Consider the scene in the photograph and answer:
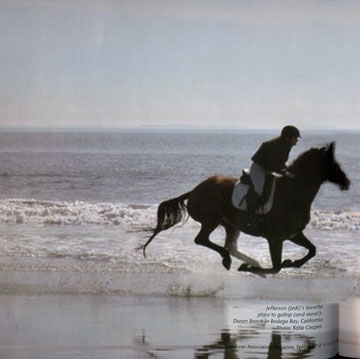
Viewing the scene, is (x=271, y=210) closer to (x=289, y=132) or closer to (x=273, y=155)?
(x=273, y=155)

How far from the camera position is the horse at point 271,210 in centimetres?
471

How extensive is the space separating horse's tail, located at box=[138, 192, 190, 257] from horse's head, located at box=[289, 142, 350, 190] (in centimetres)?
63

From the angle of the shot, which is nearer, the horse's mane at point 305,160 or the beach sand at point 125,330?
the beach sand at point 125,330

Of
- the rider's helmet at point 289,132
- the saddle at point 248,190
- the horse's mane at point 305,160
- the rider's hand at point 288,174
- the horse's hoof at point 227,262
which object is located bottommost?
the horse's hoof at point 227,262

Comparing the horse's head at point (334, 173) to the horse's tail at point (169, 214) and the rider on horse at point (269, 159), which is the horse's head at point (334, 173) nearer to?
the rider on horse at point (269, 159)

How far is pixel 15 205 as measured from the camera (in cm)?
463

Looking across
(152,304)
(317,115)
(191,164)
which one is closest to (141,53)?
(191,164)

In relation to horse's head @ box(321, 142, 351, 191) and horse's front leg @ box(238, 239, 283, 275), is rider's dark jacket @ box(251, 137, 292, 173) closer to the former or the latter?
horse's head @ box(321, 142, 351, 191)

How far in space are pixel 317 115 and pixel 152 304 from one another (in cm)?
137

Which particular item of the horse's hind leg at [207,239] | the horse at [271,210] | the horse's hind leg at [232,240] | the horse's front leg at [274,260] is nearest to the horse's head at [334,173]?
the horse at [271,210]

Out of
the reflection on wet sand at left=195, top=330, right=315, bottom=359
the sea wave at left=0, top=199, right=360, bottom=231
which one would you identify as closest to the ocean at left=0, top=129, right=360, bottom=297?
the sea wave at left=0, top=199, right=360, bottom=231

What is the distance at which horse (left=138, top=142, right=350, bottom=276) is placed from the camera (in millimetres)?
4715

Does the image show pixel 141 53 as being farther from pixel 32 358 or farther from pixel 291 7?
pixel 32 358

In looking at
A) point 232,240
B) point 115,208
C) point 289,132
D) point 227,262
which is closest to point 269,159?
point 289,132
